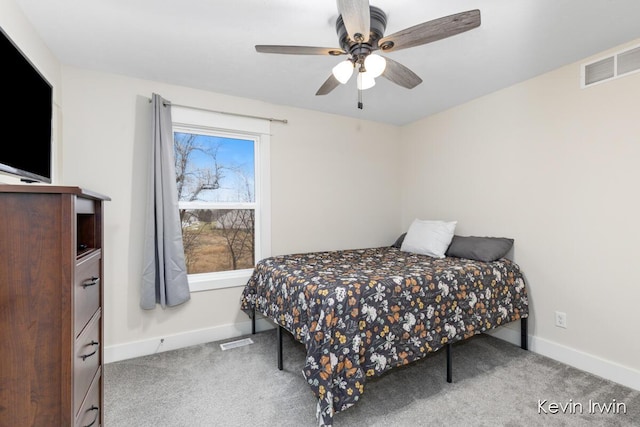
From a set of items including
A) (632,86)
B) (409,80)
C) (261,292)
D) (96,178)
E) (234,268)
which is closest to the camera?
(409,80)

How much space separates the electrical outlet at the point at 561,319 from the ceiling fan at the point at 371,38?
211 cm

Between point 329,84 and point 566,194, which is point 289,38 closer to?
point 329,84

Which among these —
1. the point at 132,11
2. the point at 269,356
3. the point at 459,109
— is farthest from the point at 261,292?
the point at 459,109

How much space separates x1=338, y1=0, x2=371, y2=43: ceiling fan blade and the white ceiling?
0.32 metres

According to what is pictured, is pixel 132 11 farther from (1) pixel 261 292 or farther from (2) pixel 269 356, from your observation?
(2) pixel 269 356

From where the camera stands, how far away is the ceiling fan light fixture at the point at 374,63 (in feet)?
5.32

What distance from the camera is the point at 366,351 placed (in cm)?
175

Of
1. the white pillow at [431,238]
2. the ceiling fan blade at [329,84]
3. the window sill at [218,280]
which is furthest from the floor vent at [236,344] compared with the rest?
the ceiling fan blade at [329,84]

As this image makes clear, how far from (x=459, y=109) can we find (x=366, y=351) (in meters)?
2.62

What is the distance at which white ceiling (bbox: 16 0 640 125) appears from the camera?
5.54 feet

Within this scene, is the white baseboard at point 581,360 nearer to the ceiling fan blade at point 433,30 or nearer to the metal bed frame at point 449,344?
the metal bed frame at point 449,344

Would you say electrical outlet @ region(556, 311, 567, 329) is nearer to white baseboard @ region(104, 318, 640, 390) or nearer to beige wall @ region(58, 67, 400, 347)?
white baseboard @ region(104, 318, 640, 390)

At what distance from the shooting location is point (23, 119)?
1266 millimetres

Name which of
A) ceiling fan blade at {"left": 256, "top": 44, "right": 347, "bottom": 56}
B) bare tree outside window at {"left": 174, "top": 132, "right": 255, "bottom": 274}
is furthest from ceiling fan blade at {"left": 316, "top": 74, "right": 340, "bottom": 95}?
bare tree outside window at {"left": 174, "top": 132, "right": 255, "bottom": 274}
